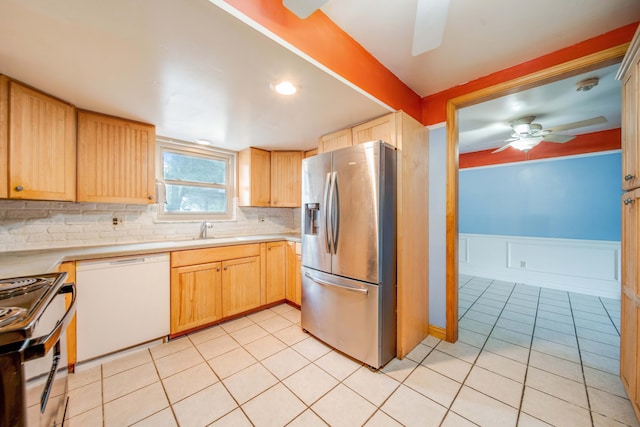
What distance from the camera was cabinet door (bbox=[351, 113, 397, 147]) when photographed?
6.61 ft

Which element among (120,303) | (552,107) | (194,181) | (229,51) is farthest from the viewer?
(194,181)

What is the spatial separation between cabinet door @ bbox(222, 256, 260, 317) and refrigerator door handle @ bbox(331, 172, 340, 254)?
1.23 m

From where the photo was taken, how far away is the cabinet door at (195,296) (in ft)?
7.32

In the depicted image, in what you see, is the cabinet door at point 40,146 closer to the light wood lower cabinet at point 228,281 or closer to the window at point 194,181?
the window at point 194,181

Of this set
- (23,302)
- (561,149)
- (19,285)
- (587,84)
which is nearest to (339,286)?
(23,302)

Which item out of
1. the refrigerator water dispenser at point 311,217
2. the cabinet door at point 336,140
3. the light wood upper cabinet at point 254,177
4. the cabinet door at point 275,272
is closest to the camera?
the refrigerator water dispenser at point 311,217

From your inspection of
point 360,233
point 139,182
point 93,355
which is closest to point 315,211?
point 360,233

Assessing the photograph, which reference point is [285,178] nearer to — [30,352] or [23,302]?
[23,302]

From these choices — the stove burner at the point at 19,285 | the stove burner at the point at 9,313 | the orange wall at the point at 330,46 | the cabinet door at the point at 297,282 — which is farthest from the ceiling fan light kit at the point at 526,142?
the stove burner at the point at 19,285

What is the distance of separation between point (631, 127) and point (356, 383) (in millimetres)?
2403

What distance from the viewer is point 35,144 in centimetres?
169

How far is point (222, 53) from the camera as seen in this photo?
1.30 meters

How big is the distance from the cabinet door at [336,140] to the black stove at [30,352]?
2234 mm

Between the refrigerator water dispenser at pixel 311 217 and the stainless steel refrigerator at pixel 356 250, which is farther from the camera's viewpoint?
the refrigerator water dispenser at pixel 311 217
